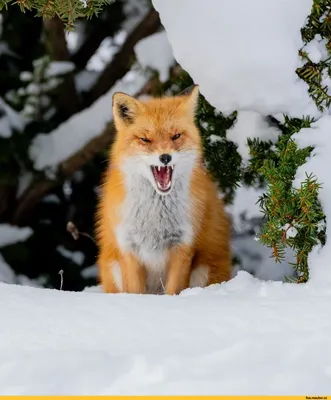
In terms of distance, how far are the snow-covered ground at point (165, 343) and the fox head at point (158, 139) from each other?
98 centimetres

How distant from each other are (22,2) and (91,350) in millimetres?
2016

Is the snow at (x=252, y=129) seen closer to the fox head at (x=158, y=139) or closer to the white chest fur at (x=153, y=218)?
the fox head at (x=158, y=139)

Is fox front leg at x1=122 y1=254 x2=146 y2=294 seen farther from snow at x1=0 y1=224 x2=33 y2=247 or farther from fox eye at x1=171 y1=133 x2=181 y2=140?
snow at x1=0 y1=224 x2=33 y2=247

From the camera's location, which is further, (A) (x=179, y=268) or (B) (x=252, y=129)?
(B) (x=252, y=129)

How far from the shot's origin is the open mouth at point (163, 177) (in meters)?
4.58

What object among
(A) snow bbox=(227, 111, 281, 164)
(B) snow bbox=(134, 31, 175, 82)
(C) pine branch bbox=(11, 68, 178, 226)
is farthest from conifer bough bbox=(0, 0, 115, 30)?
(C) pine branch bbox=(11, 68, 178, 226)

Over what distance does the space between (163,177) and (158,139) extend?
0.71 feet

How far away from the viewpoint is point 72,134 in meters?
7.33

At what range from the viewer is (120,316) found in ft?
11.3

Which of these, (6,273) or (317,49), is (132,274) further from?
(6,273)

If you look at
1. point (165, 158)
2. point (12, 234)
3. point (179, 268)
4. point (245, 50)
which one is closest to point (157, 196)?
point (165, 158)

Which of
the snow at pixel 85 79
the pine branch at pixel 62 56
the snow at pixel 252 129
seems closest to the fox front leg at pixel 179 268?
the snow at pixel 252 129

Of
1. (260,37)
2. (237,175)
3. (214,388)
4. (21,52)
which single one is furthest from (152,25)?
(214,388)

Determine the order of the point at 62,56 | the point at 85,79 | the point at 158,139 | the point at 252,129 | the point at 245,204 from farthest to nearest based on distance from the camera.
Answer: the point at 85,79, the point at 62,56, the point at 245,204, the point at 252,129, the point at 158,139
